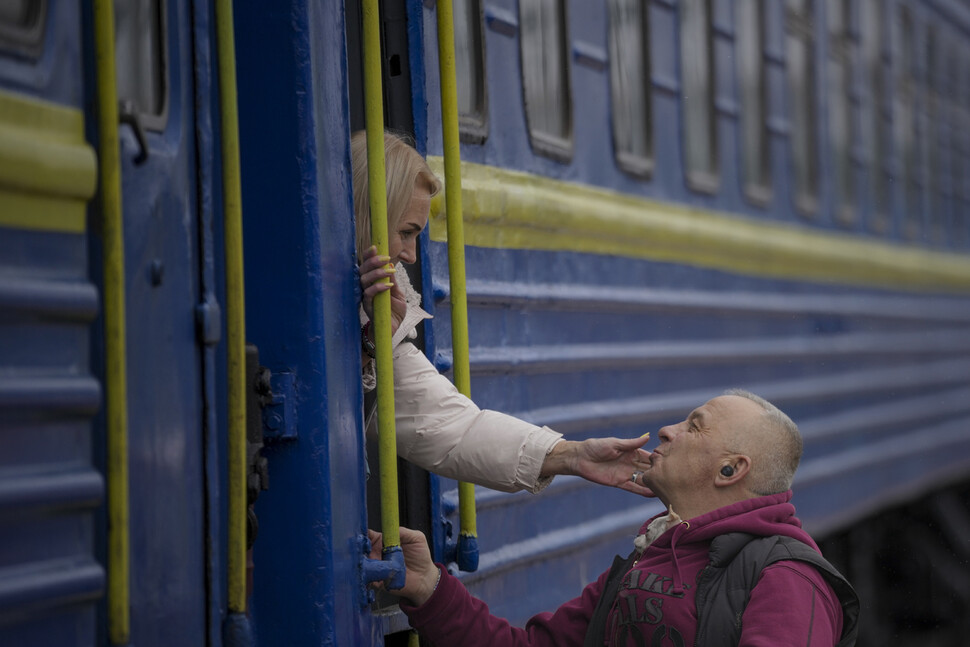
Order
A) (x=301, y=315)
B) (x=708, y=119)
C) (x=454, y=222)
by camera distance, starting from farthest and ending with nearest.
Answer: (x=708, y=119), (x=454, y=222), (x=301, y=315)

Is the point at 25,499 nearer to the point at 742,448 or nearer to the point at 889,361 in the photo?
the point at 742,448

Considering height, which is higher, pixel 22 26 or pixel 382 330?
pixel 22 26

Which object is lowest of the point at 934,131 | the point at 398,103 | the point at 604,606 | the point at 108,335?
the point at 604,606

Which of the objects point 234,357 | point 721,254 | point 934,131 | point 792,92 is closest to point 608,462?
point 234,357

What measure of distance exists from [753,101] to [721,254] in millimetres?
917

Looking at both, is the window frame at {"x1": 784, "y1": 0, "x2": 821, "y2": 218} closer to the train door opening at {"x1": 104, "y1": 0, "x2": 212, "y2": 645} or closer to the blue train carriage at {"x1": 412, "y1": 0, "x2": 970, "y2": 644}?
the blue train carriage at {"x1": 412, "y1": 0, "x2": 970, "y2": 644}

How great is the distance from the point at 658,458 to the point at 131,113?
1.06 m

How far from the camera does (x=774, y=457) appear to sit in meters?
2.27

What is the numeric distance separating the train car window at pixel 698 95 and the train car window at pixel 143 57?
2.96m

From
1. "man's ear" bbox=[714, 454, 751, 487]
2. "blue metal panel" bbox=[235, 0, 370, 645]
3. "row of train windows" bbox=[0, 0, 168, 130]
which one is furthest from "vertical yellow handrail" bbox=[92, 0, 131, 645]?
"man's ear" bbox=[714, 454, 751, 487]

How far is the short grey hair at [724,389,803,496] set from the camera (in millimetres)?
2262

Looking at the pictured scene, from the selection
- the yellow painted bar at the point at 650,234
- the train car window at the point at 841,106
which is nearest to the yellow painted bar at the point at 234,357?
the yellow painted bar at the point at 650,234

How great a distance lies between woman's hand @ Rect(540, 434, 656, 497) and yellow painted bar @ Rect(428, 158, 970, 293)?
2.74 feet

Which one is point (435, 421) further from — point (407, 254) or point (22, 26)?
point (22, 26)
